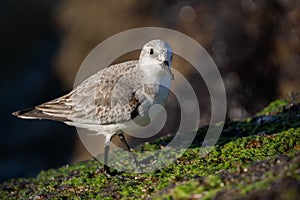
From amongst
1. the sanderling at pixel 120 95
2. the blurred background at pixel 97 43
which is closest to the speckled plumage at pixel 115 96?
the sanderling at pixel 120 95

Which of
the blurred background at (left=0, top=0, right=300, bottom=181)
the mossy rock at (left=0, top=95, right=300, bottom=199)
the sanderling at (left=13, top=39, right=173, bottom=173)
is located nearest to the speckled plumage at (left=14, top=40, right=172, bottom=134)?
the sanderling at (left=13, top=39, right=173, bottom=173)

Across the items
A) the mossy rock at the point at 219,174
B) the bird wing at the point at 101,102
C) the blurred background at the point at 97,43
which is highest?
the blurred background at the point at 97,43

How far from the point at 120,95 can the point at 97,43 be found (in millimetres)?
9423

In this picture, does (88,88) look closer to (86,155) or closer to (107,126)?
(107,126)

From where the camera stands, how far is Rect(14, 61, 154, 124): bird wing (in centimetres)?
933

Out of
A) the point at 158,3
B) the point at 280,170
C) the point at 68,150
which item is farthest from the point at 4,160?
the point at 280,170

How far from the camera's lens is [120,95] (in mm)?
9492

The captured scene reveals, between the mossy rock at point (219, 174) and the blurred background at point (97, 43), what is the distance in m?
3.31

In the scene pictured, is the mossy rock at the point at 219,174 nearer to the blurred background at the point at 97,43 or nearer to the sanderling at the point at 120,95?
the sanderling at the point at 120,95

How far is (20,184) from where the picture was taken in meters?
11.0

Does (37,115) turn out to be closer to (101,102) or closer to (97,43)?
(101,102)

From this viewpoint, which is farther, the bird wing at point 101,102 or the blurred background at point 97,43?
the blurred background at point 97,43

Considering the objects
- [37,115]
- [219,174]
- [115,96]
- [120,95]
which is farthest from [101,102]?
[219,174]

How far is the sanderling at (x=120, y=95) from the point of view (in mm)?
9227
